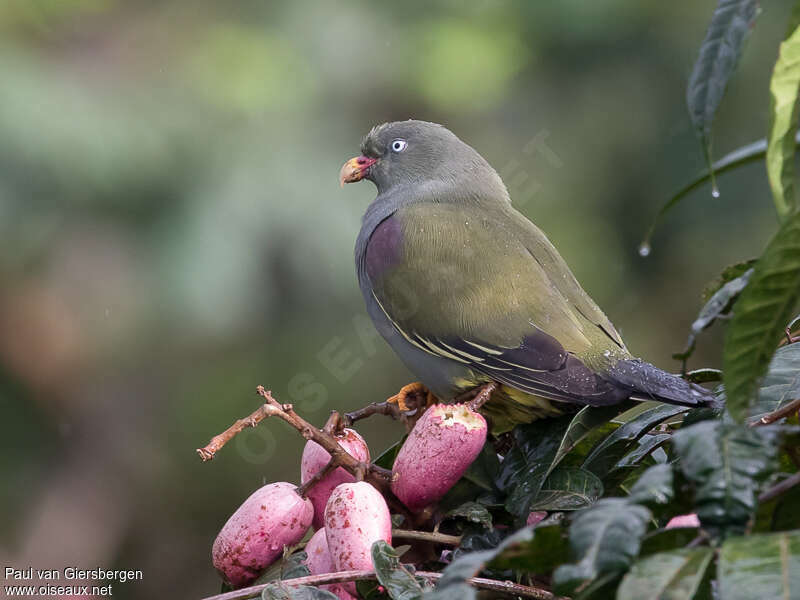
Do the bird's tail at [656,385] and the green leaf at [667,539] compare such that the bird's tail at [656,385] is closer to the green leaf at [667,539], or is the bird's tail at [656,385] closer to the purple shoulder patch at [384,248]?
the green leaf at [667,539]

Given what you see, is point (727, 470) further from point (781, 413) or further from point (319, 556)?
point (319, 556)

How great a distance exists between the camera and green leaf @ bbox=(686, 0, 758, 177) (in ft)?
2.56

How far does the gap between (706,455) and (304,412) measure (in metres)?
3.48

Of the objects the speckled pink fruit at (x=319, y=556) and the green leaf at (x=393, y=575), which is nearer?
the green leaf at (x=393, y=575)

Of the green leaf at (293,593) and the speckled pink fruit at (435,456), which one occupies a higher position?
the speckled pink fruit at (435,456)

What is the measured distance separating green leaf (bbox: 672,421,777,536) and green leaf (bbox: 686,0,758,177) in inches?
8.7

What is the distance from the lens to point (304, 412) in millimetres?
4090

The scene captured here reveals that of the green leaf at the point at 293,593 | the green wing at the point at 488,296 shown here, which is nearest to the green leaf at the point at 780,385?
the green leaf at the point at 293,593

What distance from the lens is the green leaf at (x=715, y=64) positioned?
78 cm

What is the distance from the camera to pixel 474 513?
42.2 inches

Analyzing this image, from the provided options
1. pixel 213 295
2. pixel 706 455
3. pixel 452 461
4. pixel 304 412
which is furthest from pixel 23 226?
pixel 706 455

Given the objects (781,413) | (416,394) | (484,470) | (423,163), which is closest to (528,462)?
(484,470)

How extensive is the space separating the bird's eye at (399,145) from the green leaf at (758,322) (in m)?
1.67

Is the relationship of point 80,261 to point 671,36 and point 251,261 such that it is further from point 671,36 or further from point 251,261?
point 671,36
